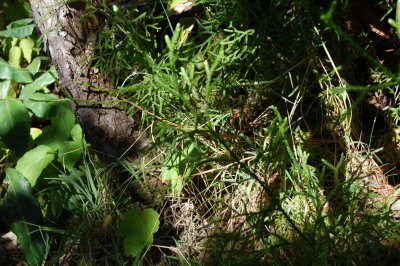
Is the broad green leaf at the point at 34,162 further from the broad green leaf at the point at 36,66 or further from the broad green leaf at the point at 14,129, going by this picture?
the broad green leaf at the point at 36,66

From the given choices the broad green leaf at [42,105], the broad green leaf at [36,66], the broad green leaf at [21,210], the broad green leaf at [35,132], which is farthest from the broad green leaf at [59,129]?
the broad green leaf at [36,66]

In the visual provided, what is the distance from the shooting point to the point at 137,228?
2.00 metres

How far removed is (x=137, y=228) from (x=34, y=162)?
1.96ft

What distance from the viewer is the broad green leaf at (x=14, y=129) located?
A: 2.40m

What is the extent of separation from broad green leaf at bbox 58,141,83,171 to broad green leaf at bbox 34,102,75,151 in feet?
0.15

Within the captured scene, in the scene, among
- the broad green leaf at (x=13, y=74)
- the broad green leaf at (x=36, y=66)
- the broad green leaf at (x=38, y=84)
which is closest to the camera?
the broad green leaf at (x=38, y=84)

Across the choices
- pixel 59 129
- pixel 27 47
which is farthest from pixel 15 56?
pixel 59 129

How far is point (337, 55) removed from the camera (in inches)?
83.4

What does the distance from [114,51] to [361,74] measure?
947mm

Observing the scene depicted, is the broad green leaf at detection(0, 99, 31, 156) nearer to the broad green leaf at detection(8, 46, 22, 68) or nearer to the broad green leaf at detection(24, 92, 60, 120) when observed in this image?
the broad green leaf at detection(24, 92, 60, 120)

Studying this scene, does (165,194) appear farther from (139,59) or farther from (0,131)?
(0,131)

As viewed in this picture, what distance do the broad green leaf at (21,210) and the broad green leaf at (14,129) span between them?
4.6 inches

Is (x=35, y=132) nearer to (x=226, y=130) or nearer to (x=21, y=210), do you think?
(x=21, y=210)

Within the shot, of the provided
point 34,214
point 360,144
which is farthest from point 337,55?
point 34,214
